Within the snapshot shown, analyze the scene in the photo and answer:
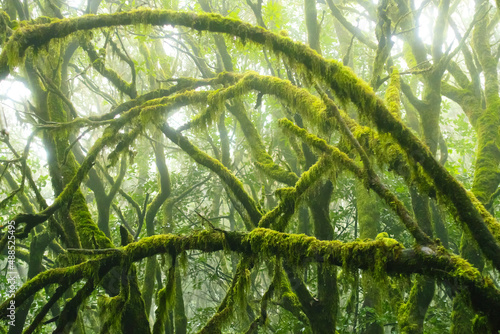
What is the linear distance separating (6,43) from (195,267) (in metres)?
6.54

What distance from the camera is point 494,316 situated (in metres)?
2.20

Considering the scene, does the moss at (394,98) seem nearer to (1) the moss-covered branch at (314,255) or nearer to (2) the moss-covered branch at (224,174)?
(1) the moss-covered branch at (314,255)

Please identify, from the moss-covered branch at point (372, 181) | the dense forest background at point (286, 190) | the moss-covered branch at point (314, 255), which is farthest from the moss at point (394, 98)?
the moss-covered branch at point (314, 255)

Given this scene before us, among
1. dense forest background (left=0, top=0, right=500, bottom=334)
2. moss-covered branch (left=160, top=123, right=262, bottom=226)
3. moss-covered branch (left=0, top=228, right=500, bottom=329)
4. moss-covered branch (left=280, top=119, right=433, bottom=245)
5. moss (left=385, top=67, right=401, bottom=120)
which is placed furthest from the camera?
moss-covered branch (left=160, top=123, right=262, bottom=226)

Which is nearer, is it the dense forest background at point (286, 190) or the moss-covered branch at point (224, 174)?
the dense forest background at point (286, 190)

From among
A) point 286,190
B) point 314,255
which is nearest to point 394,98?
point 286,190

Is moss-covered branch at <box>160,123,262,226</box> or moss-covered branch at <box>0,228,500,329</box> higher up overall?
moss-covered branch at <box>160,123,262,226</box>

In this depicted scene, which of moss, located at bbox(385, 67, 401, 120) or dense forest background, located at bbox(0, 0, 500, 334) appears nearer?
dense forest background, located at bbox(0, 0, 500, 334)

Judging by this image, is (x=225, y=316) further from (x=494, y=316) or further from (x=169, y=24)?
(x=169, y=24)

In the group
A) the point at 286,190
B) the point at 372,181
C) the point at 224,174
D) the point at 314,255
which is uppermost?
the point at 224,174

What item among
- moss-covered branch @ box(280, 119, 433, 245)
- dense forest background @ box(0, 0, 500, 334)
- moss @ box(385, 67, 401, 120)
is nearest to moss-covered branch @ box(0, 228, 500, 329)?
dense forest background @ box(0, 0, 500, 334)

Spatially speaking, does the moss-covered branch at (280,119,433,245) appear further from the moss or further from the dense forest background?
the moss

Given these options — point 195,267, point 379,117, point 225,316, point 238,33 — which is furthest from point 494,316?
point 195,267

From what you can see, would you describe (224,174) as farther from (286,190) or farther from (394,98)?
(394,98)
